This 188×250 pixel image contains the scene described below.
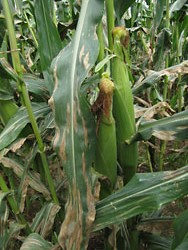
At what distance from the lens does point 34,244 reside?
Result: 0.90 meters

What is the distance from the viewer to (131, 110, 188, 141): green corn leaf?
849 mm

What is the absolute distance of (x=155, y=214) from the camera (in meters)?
1.37

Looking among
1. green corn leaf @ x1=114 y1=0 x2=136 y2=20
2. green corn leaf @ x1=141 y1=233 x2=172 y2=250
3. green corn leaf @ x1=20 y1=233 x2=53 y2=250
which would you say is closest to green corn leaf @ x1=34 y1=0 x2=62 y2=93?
green corn leaf @ x1=114 y1=0 x2=136 y2=20

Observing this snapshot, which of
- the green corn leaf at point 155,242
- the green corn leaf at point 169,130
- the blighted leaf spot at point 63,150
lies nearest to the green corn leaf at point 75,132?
the blighted leaf spot at point 63,150

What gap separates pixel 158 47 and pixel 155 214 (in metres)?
0.77

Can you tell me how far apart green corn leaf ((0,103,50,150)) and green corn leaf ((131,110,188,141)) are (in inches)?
11.6

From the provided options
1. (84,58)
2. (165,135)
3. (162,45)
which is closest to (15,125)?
(84,58)

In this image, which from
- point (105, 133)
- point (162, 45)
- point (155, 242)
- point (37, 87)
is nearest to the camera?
point (105, 133)

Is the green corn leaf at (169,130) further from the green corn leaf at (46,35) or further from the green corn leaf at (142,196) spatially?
the green corn leaf at (46,35)

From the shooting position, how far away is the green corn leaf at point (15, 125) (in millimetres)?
867

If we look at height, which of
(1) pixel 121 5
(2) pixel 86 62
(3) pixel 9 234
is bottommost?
(3) pixel 9 234

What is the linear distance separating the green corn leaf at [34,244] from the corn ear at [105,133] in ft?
0.86

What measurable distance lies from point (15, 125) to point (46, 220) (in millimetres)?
312

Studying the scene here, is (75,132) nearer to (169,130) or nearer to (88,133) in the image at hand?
(88,133)
